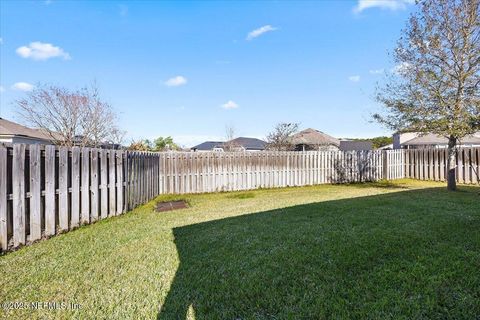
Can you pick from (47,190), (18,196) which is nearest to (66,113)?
(47,190)

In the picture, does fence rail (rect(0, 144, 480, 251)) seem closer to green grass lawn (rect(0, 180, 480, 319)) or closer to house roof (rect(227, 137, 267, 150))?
green grass lawn (rect(0, 180, 480, 319))

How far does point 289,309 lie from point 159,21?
12655 mm

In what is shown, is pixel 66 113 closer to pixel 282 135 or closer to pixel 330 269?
pixel 282 135

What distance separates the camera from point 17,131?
644 inches

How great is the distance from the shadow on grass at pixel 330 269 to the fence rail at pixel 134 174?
7.37 feet

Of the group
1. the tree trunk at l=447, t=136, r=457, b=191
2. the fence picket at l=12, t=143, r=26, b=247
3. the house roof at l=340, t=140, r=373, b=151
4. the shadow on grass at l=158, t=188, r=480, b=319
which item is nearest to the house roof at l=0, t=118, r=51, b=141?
the fence picket at l=12, t=143, r=26, b=247

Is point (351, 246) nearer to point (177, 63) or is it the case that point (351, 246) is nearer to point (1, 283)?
point (1, 283)

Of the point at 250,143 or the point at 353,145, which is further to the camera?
the point at 250,143

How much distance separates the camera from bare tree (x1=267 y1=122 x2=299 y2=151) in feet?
72.9

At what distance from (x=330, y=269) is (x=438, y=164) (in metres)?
14.2

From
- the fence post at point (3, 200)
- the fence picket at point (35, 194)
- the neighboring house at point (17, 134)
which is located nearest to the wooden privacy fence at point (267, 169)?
the fence picket at point (35, 194)

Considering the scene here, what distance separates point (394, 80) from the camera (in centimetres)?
1015

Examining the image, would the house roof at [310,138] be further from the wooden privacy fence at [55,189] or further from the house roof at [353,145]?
the wooden privacy fence at [55,189]

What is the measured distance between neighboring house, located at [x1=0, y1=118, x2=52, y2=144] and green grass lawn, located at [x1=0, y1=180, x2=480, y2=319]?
14.8 metres
